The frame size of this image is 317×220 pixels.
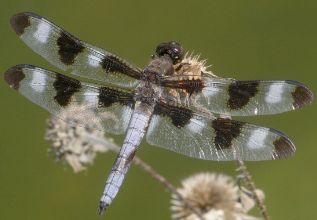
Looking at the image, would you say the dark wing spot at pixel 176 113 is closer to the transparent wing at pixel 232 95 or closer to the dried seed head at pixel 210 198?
the transparent wing at pixel 232 95

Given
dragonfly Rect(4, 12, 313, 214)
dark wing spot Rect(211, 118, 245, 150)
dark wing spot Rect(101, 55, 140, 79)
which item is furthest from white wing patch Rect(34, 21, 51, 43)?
dark wing spot Rect(211, 118, 245, 150)

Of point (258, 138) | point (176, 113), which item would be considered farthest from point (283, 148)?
point (176, 113)

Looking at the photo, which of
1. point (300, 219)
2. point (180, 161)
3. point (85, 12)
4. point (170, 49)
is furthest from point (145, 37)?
point (170, 49)

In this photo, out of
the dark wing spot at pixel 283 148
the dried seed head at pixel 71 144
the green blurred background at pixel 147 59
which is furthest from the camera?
the green blurred background at pixel 147 59

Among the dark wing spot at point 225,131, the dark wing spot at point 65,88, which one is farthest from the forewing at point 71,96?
the dark wing spot at point 225,131

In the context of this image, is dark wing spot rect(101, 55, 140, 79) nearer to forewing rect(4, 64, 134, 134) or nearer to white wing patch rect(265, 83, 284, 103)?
forewing rect(4, 64, 134, 134)

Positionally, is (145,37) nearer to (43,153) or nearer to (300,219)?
(43,153)
